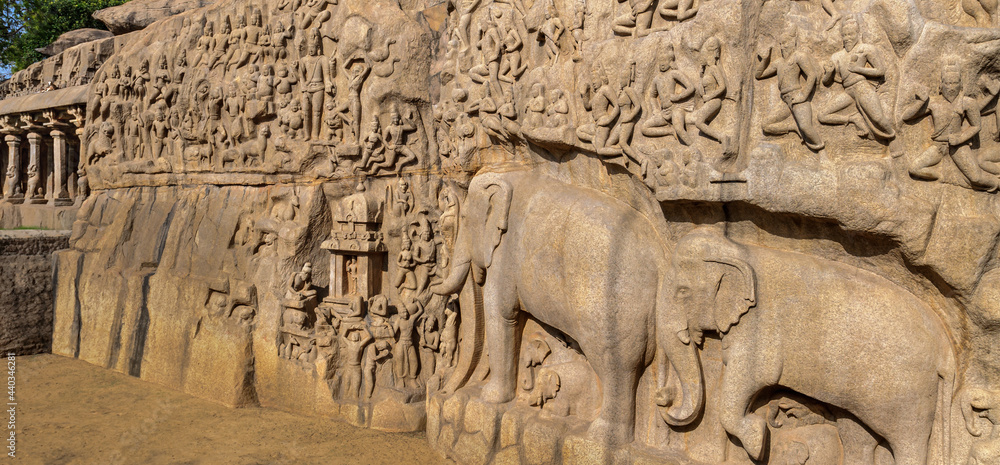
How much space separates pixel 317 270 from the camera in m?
7.43

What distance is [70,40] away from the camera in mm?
16062

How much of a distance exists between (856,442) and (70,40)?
1789 cm

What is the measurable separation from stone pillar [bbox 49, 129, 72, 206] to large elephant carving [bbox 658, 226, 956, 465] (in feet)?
42.1

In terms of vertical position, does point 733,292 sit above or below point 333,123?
below

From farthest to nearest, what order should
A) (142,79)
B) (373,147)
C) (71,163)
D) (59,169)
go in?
(71,163) → (59,169) → (142,79) → (373,147)

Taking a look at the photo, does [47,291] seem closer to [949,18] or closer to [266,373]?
[266,373]

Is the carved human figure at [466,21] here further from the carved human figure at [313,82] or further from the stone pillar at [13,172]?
the stone pillar at [13,172]

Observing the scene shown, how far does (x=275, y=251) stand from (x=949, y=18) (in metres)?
6.34

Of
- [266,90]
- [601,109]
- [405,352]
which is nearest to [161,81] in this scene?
[266,90]

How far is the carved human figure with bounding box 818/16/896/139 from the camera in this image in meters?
3.68

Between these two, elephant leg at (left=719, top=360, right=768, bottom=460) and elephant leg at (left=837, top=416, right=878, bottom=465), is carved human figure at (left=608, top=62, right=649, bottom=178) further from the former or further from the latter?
elephant leg at (left=837, top=416, right=878, bottom=465)

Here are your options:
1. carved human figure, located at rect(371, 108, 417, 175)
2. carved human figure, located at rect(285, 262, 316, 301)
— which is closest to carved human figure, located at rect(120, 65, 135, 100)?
carved human figure, located at rect(285, 262, 316, 301)

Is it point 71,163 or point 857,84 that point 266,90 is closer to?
point 857,84

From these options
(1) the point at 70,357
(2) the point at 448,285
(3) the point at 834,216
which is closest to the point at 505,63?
(2) the point at 448,285
